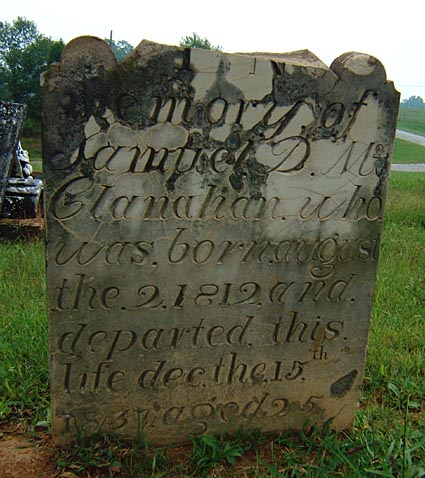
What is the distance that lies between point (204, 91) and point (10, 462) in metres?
1.72

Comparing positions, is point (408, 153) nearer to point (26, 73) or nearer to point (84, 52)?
point (26, 73)

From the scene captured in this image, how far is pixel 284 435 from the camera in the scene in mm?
2604

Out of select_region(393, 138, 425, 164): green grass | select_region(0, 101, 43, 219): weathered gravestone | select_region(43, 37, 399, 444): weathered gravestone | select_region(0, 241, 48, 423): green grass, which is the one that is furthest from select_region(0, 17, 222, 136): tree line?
select_region(43, 37, 399, 444): weathered gravestone

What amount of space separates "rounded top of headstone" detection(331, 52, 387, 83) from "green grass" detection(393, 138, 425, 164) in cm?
2412

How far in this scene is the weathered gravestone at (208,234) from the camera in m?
2.11

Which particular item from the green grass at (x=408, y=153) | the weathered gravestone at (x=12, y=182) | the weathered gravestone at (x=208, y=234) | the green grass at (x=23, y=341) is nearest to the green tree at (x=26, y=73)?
the green grass at (x=408, y=153)

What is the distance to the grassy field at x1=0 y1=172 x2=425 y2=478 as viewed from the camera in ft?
7.61

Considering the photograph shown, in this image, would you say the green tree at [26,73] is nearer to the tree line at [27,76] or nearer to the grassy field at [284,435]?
the tree line at [27,76]

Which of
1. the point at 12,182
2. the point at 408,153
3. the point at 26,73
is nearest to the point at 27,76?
the point at 26,73

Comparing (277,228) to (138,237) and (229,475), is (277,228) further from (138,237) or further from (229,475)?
(229,475)

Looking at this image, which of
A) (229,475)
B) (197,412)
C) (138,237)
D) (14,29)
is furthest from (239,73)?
(14,29)

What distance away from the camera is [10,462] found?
7.72 feet

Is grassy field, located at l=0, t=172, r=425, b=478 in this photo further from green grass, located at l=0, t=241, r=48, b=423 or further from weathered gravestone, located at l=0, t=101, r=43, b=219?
weathered gravestone, located at l=0, t=101, r=43, b=219

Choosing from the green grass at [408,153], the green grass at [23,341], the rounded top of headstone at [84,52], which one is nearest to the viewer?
the rounded top of headstone at [84,52]
